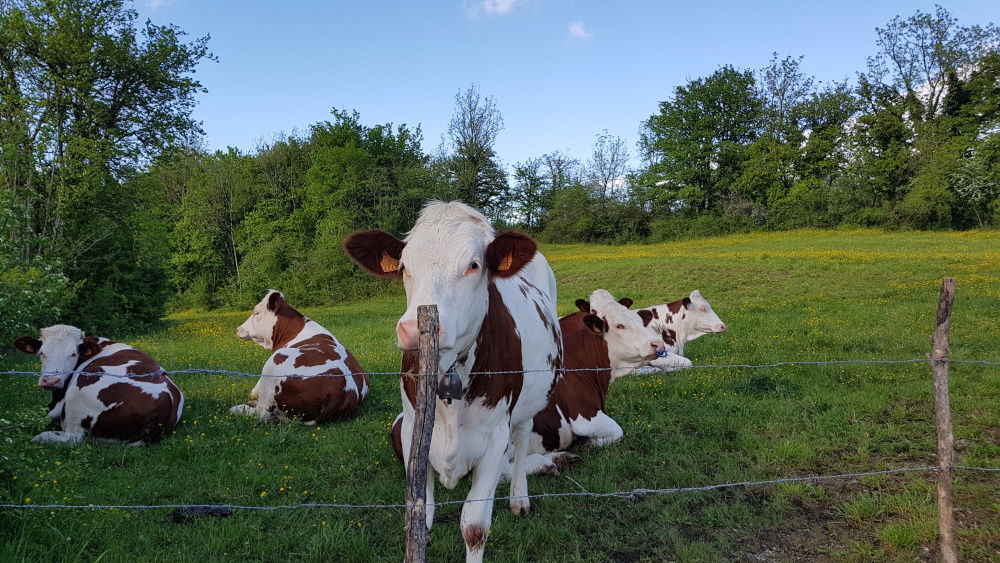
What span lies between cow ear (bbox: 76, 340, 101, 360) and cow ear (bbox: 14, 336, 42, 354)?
1.12ft

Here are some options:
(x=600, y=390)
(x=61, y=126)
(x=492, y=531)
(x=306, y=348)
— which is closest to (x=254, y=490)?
(x=492, y=531)

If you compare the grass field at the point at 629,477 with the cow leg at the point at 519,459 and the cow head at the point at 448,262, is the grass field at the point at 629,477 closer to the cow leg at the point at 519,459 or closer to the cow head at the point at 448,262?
the cow leg at the point at 519,459

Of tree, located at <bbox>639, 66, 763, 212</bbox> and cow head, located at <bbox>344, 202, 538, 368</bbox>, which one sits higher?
tree, located at <bbox>639, 66, 763, 212</bbox>

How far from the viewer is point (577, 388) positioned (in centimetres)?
584

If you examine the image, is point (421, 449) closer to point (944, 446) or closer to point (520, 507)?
point (520, 507)

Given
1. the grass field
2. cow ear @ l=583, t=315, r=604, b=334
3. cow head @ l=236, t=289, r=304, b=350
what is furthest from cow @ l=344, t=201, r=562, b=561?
cow head @ l=236, t=289, r=304, b=350

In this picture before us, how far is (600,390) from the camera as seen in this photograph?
6.00 m

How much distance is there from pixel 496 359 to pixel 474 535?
992 millimetres

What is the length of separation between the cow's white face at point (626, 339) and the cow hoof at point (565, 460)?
5.15 ft

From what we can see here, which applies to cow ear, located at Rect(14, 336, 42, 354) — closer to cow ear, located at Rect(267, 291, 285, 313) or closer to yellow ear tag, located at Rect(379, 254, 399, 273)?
cow ear, located at Rect(267, 291, 285, 313)

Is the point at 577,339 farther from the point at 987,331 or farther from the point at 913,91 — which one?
the point at 913,91

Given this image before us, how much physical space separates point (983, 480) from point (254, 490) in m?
5.90

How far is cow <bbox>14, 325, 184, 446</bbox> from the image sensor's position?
18.0 feet

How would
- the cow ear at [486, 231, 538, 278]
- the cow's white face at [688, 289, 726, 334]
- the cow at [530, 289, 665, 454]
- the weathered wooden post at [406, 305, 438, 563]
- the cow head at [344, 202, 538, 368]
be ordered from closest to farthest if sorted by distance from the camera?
the weathered wooden post at [406, 305, 438, 563] → the cow head at [344, 202, 538, 368] → the cow ear at [486, 231, 538, 278] → the cow at [530, 289, 665, 454] → the cow's white face at [688, 289, 726, 334]
